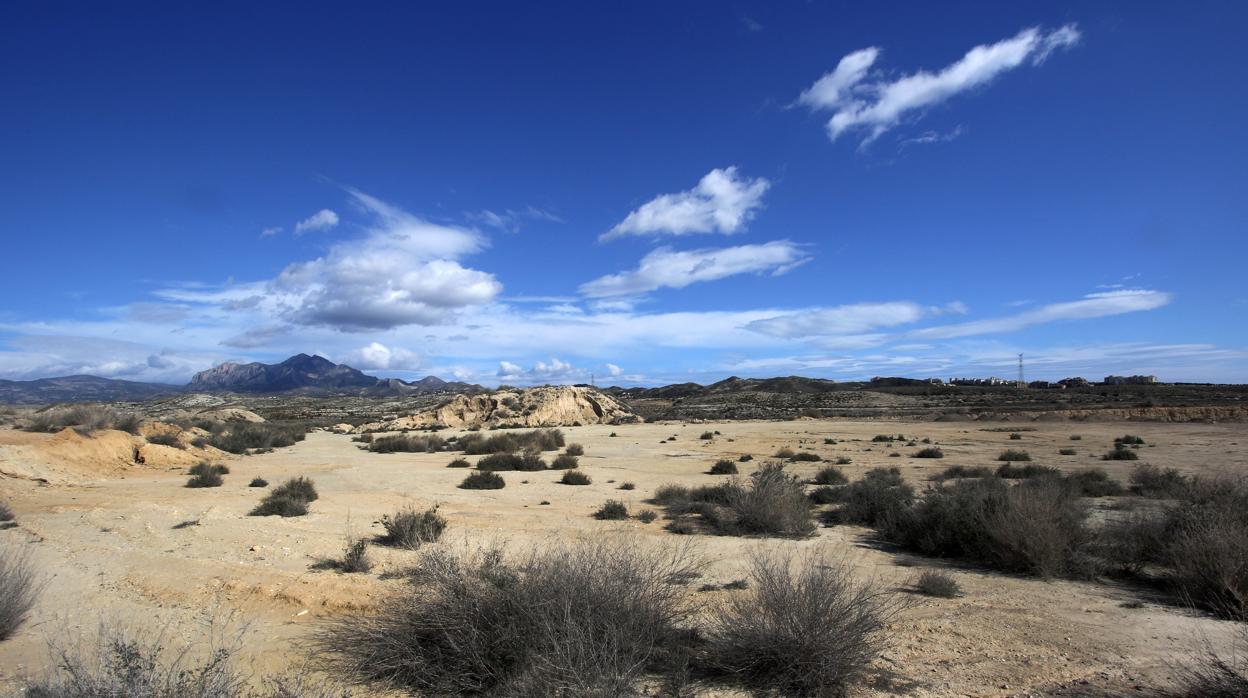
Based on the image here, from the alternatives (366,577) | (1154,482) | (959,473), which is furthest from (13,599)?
(959,473)

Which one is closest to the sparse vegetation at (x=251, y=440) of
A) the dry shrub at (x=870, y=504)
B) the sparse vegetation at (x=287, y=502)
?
the sparse vegetation at (x=287, y=502)

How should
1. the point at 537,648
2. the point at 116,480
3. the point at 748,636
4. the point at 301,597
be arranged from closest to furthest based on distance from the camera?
the point at 537,648, the point at 748,636, the point at 301,597, the point at 116,480

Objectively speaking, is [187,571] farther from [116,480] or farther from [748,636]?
[116,480]

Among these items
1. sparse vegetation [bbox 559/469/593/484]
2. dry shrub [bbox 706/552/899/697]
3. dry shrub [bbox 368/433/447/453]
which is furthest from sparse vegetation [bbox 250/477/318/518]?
dry shrub [bbox 368/433/447/453]

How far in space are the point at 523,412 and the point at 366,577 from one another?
1806 inches

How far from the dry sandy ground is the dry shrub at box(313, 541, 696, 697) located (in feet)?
3.94

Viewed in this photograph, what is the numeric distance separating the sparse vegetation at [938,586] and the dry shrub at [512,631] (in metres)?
3.78

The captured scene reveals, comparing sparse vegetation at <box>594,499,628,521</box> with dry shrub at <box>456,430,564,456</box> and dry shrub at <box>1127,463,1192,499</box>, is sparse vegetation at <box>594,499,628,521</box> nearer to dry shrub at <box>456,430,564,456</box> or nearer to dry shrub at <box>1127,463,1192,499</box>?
dry shrub at <box>1127,463,1192,499</box>

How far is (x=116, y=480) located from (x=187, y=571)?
Result: 13.3 m

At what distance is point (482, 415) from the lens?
53.9m

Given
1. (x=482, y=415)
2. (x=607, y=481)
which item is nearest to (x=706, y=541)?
(x=607, y=481)

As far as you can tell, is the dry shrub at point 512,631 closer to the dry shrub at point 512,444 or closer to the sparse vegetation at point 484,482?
the sparse vegetation at point 484,482

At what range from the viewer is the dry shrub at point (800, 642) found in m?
5.02

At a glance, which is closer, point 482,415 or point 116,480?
point 116,480
